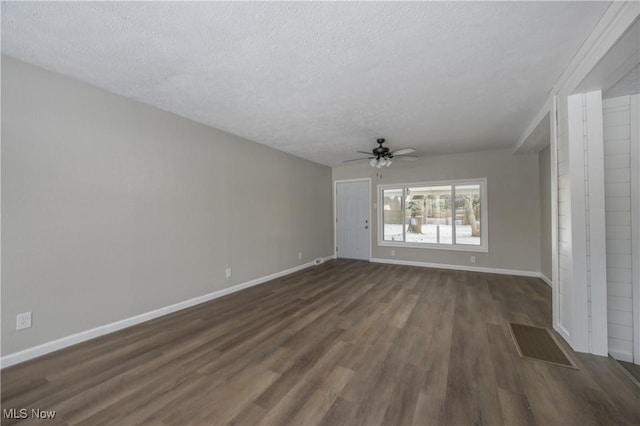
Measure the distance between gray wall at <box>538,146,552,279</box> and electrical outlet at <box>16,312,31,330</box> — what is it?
694 centimetres

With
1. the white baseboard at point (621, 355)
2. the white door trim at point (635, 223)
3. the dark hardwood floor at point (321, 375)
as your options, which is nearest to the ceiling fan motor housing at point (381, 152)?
the dark hardwood floor at point (321, 375)

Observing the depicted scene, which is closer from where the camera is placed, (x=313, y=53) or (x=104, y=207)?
(x=313, y=53)

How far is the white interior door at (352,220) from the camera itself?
6758 millimetres

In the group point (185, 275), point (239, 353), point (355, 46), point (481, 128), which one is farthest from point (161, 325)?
point (481, 128)

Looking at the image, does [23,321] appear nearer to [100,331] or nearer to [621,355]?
[100,331]

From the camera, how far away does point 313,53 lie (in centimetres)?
210

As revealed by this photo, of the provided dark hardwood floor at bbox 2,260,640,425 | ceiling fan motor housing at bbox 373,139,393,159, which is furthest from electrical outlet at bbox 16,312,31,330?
ceiling fan motor housing at bbox 373,139,393,159

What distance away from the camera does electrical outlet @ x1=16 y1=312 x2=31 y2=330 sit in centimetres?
217

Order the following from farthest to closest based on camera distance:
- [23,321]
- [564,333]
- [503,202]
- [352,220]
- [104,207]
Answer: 1. [352,220]
2. [503,202]
3. [104,207]
4. [564,333]
5. [23,321]

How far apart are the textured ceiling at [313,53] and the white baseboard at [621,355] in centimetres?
270

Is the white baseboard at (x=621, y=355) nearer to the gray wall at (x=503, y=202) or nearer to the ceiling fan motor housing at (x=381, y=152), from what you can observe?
the gray wall at (x=503, y=202)

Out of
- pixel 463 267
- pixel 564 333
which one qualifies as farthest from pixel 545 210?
pixel 564 333

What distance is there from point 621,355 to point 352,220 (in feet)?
16.9

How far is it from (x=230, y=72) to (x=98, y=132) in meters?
1.62
